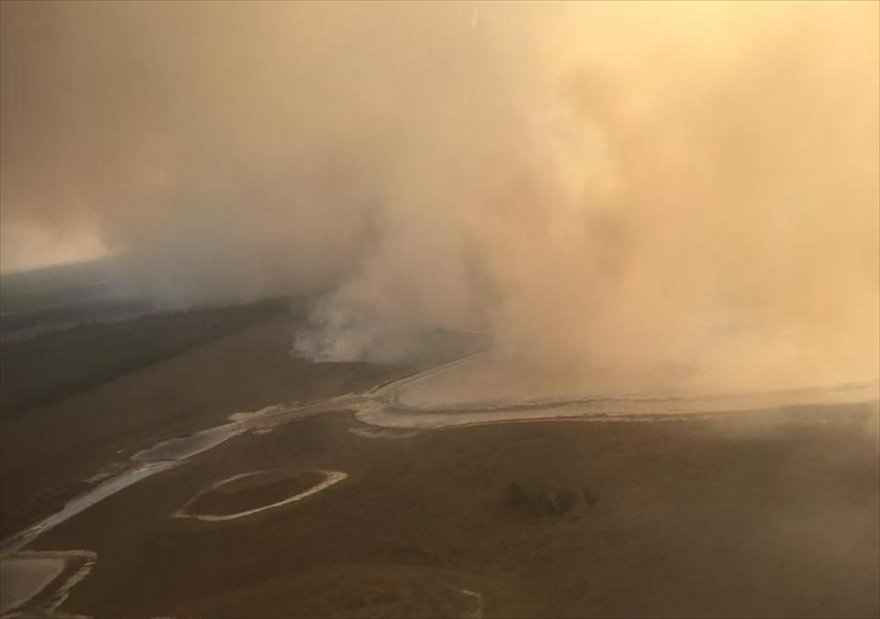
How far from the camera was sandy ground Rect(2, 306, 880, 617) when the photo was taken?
3664 millimetres

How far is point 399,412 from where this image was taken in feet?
20.5

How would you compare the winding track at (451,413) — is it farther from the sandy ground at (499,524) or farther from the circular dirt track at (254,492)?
the circular dirt track at (254,492)

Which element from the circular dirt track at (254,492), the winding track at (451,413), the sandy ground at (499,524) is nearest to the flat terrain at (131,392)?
the sandy ground at (499,524)

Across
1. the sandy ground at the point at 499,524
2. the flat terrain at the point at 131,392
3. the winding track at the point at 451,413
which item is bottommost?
the sandy ground at the point at 499,524

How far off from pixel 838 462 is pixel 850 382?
1.36m

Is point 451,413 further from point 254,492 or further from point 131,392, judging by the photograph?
point 131,392

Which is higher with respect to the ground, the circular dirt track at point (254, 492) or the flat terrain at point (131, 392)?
the flat terrain at point (131, 392)

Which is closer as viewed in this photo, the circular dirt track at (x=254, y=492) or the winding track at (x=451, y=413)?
the circular dirt track at (x=254, y=492)

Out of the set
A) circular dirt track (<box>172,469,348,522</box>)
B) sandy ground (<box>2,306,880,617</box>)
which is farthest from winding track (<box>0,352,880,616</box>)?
circular dirt track (<box>172,469,348,522</box>)

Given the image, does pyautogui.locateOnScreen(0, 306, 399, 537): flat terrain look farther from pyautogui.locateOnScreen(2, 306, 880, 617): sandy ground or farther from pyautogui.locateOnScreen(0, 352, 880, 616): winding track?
pyautogui.locateOnScreen(0, 352, 880, 616): winding track

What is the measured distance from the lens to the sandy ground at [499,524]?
366 centimetres

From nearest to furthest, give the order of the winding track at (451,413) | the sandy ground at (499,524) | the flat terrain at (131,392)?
the sandy ground at (499,524) → the winding track at (451,413) → the flat terrain at (131,392)

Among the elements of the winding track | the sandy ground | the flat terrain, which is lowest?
the sandy ground

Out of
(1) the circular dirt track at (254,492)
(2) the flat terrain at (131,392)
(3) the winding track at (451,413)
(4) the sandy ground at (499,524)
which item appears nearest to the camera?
(4) the sandy ground at (499,524)
